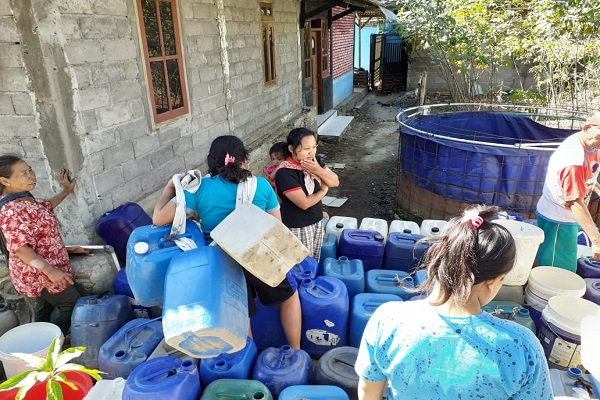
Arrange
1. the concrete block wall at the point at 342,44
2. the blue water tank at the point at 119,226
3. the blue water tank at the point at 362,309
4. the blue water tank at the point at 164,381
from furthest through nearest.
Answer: the concrete block wall at the point at 342,44 → the blue water tank at the point at 119,226 → the blue water tank at the point at 362,309 → the blue water tank at the point at 164,381

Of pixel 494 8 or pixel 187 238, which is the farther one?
pixel 494 8

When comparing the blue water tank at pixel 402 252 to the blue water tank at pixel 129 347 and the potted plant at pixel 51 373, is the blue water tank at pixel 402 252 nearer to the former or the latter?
the blue water tank at pixel 129 347

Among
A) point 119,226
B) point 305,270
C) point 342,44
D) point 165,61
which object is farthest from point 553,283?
point 342,44

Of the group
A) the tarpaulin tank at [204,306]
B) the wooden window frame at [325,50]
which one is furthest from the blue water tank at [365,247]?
the wooden window frame at [325,50]

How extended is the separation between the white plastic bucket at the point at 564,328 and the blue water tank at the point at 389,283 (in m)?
0.78

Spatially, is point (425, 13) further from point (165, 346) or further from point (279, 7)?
point (165, 346)

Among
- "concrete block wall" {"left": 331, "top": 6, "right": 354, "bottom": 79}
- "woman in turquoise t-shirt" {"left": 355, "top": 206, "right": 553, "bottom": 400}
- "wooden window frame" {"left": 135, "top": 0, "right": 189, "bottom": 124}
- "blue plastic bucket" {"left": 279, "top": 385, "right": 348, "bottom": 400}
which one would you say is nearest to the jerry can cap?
"blue plastic bucket" {"left": 279, "top": 385, "right": 348, "bottom": 400}

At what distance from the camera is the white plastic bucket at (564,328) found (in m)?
2.28

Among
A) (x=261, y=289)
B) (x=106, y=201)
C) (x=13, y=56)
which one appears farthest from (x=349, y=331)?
(x=13, y=56)

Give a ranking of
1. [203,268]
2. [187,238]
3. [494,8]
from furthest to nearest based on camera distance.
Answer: [494,8] < [187,238] < [203,268]

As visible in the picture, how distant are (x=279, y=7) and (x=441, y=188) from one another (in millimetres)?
4443

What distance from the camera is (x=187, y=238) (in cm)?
Result: 209

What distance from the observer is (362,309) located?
2.51 m

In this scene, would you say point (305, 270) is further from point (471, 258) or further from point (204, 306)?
point (471, 258)
